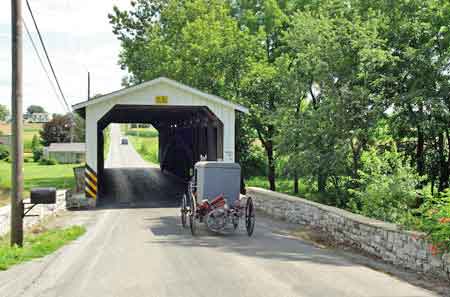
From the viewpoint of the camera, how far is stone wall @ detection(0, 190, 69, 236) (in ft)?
45.4

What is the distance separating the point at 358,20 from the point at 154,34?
76.5ft

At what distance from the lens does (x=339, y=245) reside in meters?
12.8

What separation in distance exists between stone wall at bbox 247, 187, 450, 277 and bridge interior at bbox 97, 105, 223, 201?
26.6ft

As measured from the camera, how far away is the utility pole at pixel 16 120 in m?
11.5

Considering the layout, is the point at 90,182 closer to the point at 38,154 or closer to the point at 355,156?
the point at 355,156

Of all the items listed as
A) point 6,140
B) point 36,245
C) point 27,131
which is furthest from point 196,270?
point 27,131

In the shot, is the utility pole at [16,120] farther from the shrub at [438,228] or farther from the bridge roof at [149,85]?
the bridge roof at [149,85]

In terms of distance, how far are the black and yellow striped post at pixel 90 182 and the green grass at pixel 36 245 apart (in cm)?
664

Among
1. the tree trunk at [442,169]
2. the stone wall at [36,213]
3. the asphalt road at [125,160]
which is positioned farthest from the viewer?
the asphalt road at [125,160]

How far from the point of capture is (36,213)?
1691 cm

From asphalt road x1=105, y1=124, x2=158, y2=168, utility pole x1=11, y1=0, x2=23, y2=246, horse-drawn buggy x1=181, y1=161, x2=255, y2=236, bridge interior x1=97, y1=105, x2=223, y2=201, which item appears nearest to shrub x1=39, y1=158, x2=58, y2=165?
asphalt road x1=105, y1=124, x2=158, y2=168

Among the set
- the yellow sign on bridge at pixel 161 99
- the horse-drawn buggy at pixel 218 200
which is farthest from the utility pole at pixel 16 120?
the yellow sign on bridge at pixel 161 99

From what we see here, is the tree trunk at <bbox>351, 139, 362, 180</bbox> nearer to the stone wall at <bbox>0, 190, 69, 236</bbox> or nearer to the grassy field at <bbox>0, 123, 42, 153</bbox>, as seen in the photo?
the stone wall at <bbox>0, 190, 69, 236</bbox>

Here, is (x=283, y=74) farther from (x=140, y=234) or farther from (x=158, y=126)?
(x=158, y=126)
